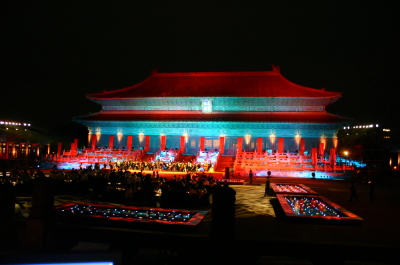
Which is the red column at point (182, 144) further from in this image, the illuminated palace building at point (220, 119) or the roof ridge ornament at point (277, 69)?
the roof ridge ornament at point (277, 69)

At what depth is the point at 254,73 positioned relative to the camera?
1678 inches

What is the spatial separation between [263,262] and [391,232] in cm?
531

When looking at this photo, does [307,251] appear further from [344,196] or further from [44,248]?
[344,196]

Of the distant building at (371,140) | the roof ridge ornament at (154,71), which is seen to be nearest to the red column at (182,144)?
the roof ridge ornament at (154,71)

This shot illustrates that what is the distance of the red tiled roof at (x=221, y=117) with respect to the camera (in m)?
34.8

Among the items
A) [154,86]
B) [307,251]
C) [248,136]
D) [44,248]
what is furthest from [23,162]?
[307,251]

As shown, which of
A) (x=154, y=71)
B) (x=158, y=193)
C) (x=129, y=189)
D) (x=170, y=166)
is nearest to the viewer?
(x=158, y=193)

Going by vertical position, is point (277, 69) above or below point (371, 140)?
above

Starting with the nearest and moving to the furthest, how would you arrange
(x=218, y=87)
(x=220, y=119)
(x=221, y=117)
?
(x=220, y=119) < (x=221, y=117) < (x=218, y=87)

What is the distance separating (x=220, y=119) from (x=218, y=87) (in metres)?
6.50

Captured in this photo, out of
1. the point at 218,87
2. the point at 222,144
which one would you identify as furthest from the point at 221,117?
the point at 218,87

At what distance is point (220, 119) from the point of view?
1421 inches

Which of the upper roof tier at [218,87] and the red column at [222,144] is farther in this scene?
the upper roof tier at [218,87]

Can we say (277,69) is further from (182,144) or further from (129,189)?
(129,189)
